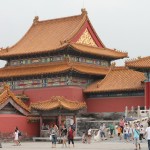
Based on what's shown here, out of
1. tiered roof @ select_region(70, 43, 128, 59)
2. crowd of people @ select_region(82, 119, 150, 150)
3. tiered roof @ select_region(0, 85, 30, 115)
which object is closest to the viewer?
crowd of people @ select_region(82, 119, 150, 150)

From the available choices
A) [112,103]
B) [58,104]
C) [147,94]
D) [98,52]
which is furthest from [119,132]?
[98,52]

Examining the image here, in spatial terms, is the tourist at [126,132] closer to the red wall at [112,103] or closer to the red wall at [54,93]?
the red wall at [112,103]

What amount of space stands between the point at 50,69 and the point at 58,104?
22.8 ft

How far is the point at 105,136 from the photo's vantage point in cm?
4238

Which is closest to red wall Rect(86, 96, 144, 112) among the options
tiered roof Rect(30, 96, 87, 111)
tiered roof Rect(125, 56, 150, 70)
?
tiered roof Rect(125, 56, 150, 70)

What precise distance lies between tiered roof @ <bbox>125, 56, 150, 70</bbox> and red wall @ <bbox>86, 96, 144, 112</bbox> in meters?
3.34

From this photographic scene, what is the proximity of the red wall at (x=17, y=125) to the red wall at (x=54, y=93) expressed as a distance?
4973 mm

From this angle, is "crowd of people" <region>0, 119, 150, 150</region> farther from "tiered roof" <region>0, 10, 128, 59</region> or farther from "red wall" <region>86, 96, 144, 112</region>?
"tiered roof" <region>0, 10, 128, 59</region>

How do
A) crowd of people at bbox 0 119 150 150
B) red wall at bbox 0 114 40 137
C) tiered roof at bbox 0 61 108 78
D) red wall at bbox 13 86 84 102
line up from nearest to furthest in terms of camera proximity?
crowd of people at bbox 0 119 150 150
red wall at bbox 0 114 40 137
red wall at bbox 13 86 84 102
tiered roof at bbox 0 61 108 78

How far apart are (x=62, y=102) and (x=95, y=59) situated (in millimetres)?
10774

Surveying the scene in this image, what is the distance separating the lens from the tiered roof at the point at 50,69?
168 feet

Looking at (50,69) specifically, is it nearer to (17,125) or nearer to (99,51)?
(99,51)

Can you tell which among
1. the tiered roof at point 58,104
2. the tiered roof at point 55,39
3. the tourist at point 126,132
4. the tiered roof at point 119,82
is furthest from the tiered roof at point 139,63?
the tourist at point 126,132

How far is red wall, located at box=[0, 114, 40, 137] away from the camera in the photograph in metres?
43.7
